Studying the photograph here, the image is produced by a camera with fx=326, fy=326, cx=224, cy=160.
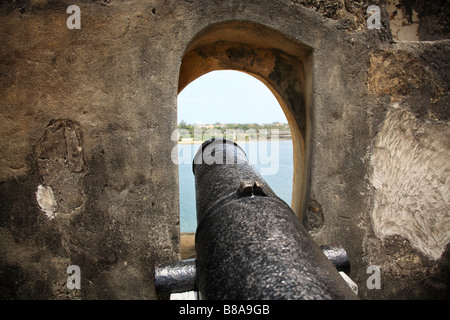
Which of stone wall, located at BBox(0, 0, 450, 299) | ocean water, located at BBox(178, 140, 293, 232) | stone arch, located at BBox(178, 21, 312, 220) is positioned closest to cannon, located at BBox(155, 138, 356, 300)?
stone wall, located at BBox(0, 0, 450, 299)

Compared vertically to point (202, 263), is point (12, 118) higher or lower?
higher

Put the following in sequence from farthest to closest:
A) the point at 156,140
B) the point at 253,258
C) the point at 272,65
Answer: the point at 272,65 < the point at 156,140 < the point at 253,258

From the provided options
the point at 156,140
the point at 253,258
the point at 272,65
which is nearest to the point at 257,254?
the point at 253,258

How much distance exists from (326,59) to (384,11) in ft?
2.01

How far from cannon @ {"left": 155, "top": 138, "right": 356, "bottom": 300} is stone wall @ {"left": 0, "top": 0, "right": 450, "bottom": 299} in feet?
3.04

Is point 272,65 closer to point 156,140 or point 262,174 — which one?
point 156,140

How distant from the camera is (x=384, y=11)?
8.62ft

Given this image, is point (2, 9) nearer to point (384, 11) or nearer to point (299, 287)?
point (299, 287)

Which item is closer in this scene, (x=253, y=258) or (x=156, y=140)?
(x=253, y=258)

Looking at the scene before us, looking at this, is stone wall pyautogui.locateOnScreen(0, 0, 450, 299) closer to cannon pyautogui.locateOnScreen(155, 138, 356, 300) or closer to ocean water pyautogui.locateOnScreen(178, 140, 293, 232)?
cannon pyautogui.locateOnScreen(155, 138, 356, 300)

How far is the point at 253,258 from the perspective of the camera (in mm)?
1105

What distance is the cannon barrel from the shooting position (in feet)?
3.27

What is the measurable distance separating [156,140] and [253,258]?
155 cm

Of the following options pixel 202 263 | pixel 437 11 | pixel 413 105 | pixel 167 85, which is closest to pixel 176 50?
pixel 167 85
